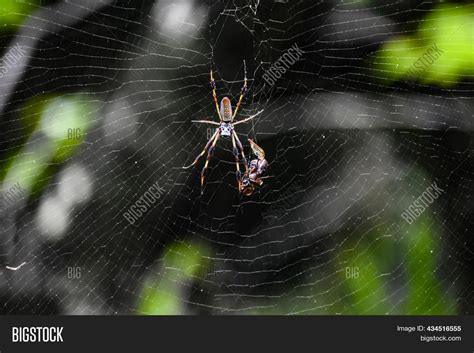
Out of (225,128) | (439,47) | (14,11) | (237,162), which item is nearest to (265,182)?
(237,162)

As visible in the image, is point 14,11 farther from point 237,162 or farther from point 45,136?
point 237,162

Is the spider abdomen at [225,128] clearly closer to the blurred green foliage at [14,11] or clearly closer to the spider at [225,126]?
the spider at [225,126]

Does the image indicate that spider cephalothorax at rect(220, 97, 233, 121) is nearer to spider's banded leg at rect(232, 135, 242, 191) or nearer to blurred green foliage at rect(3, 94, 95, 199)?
spider's banded leg at rect(232, 135, 242, 191)

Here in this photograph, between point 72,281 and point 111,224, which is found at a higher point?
point 111,224

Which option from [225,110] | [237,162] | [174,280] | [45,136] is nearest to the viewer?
[45,136]

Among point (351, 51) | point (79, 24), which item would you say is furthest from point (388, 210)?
point (79, 24)

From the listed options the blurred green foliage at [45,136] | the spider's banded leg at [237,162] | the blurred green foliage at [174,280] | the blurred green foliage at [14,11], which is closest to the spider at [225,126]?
the spider's banded leg at [237,162]

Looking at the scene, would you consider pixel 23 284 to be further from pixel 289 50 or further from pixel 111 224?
pixel 289 50
